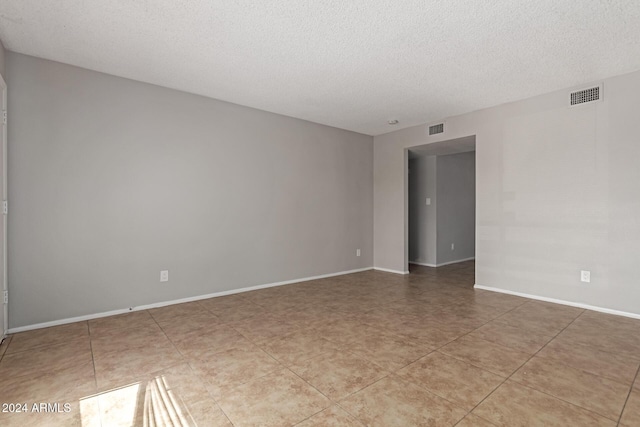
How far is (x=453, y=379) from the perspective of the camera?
2064mm

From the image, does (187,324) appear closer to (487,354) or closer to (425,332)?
(425,332)

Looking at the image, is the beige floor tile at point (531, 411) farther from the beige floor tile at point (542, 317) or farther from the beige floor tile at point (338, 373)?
the beige floor tile at point (542, 317)

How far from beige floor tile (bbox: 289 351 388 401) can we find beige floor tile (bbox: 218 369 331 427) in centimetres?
8

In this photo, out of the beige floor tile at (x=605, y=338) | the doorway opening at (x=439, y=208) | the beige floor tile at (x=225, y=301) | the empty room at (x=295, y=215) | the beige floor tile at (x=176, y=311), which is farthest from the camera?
the doorway opening at (x=439, y=208)

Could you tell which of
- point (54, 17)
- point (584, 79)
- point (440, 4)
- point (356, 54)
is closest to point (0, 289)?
point (54, 17)

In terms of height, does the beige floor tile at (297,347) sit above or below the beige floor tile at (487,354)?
above

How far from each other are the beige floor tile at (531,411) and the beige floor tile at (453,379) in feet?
0.23

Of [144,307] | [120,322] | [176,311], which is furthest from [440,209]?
[120,322]

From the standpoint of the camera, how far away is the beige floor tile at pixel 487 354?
2232 mm

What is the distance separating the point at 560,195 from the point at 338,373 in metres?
3.50

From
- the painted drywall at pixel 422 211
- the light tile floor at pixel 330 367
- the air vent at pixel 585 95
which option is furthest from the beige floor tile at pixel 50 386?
the painted drywall at pixel 422 211

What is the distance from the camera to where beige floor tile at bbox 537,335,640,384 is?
2.17 metres

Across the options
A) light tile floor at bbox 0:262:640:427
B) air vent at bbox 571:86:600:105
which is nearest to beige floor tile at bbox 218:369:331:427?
light tile floor at bbox 0:262:640:427

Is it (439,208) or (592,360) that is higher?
(439,208)
